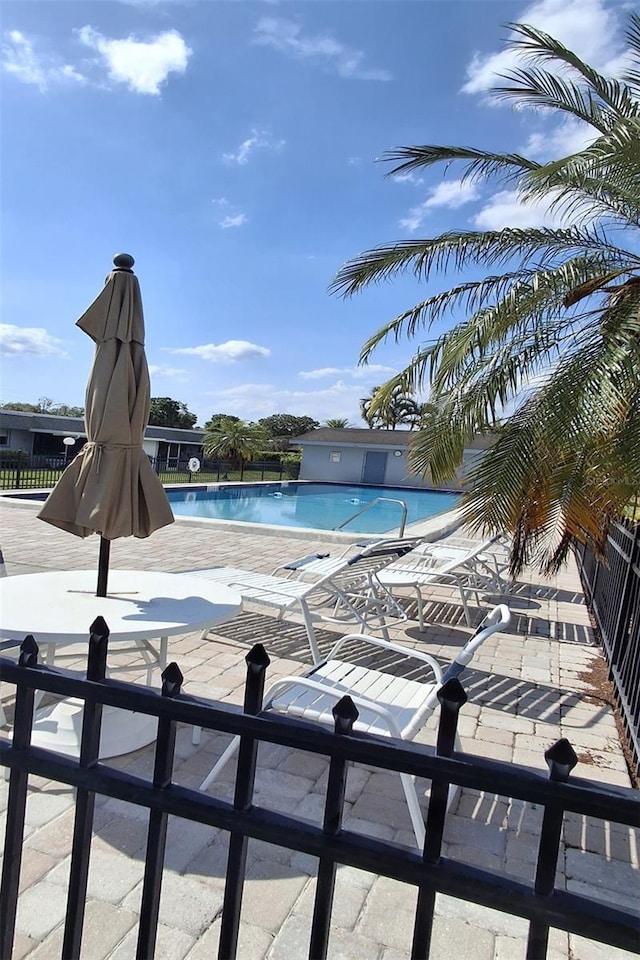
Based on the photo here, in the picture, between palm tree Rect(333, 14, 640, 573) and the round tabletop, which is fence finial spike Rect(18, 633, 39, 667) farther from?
palm tree Rect(333, 14, 640, 573)

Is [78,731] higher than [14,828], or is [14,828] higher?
[14,828]

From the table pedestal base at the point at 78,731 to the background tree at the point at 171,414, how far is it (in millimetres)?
53382

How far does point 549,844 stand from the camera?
0.96 metres

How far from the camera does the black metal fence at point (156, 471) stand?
17.1 meters

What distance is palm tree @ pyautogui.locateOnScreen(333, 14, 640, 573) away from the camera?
374 cm

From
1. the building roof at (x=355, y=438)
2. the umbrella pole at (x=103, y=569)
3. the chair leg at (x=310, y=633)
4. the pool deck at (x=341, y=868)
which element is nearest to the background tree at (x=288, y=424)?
the building roof at (x=355, y=438)

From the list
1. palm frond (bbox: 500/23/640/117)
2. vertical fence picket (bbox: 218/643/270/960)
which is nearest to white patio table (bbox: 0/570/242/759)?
Answer: vertical fence picket (bbox: 218/643/270/960)

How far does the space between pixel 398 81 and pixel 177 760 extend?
582 centimetres

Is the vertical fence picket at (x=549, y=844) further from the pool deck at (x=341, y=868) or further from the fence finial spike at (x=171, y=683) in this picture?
the fence finial spike at (x=171, y=683)

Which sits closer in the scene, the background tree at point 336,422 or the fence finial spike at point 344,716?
the fence finial spike at point 344,716

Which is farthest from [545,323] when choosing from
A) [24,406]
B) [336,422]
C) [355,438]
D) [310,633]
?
[24,406]

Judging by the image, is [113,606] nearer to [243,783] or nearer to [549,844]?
[243,783]

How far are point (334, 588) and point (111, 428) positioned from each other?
2.36 m

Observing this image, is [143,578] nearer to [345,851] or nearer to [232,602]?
[232,602]
